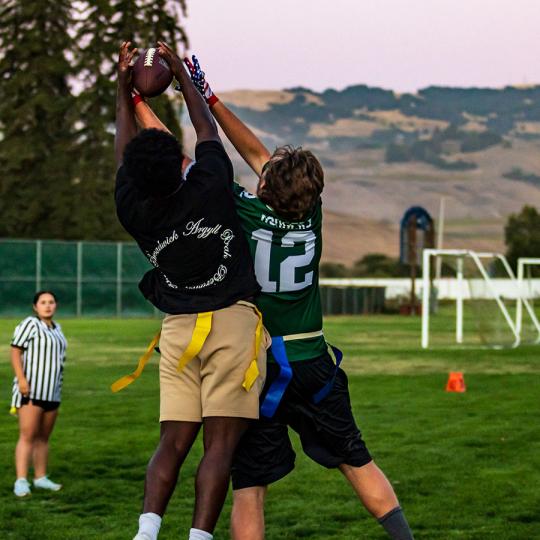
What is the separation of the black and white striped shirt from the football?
370 centimetres

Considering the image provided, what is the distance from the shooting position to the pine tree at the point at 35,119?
5900 cm

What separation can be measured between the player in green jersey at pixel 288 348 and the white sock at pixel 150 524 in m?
0.57

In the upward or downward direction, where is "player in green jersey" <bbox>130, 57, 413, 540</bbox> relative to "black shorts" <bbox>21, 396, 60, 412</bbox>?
upward

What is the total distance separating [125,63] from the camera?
215 inches

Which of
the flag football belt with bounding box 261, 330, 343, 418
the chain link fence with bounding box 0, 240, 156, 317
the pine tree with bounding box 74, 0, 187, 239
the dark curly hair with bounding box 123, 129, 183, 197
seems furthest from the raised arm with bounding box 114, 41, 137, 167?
the pine tree with bounding box 74, 0, 187, 239

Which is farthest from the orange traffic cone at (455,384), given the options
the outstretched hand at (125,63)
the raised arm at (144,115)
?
the outstretched hand at (125,63)

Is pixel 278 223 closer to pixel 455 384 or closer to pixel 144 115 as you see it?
pixel 144 115

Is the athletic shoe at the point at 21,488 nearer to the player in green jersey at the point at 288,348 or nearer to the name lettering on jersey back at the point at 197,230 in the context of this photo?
the player in green jersey at the point at 288,348

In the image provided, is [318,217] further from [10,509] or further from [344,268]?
[344,268]

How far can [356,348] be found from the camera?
90.9 feet

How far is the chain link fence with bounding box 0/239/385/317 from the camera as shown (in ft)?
148

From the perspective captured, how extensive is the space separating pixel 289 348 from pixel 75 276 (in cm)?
4086

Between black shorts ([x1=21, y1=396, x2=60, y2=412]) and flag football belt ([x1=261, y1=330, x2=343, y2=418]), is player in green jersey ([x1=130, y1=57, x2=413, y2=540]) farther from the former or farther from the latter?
black shorts ([x1=21, y1=396, x2=60, y2=412])

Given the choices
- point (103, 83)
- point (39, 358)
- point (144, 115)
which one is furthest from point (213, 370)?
point (103, 83)
